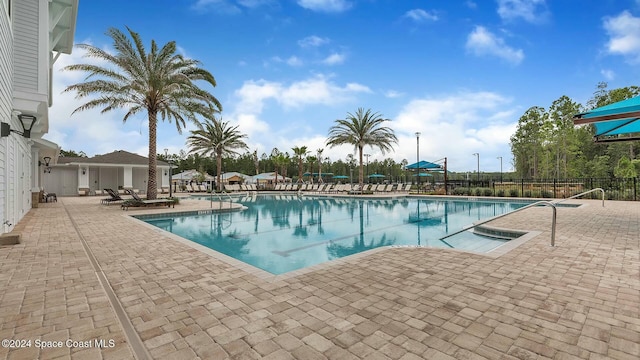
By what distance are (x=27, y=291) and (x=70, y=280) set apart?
1.43 feet

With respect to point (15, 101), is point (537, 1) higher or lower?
higher

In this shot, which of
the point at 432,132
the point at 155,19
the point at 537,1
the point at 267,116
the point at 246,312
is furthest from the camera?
the point at 432,132

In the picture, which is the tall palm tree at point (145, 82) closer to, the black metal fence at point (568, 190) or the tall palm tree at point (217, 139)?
the tall palm tree at point (217, 139)

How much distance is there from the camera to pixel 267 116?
77.2 ft

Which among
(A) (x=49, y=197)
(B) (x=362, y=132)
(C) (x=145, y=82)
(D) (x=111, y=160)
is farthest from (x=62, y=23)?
(B) (x=362, y=132)

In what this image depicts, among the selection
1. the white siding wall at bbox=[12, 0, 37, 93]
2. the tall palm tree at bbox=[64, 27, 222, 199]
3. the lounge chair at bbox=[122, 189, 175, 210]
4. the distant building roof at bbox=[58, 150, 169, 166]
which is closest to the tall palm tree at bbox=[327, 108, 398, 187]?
the tall palm tree at bbox=[64, 27, 222, 199]

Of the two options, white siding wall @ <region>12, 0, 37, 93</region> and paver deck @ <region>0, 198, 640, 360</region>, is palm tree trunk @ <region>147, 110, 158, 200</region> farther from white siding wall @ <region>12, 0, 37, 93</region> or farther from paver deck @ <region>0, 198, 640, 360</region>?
paver deck @ <region>0, 198, 640, 360</region>

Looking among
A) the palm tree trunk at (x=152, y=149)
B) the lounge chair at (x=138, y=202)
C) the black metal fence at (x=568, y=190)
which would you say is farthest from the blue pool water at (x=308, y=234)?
the black metal fence at (x=568, y=190)

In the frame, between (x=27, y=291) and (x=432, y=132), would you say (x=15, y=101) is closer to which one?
(x=27, y=291)

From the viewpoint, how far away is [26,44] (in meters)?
7.50

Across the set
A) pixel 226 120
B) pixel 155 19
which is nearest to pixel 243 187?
pixel 226 120

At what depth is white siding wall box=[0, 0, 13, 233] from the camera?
19.0 ft

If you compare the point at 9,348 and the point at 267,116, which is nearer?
the point at 9,348

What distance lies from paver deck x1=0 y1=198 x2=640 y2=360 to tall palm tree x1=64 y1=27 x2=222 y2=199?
1032 centimetres
